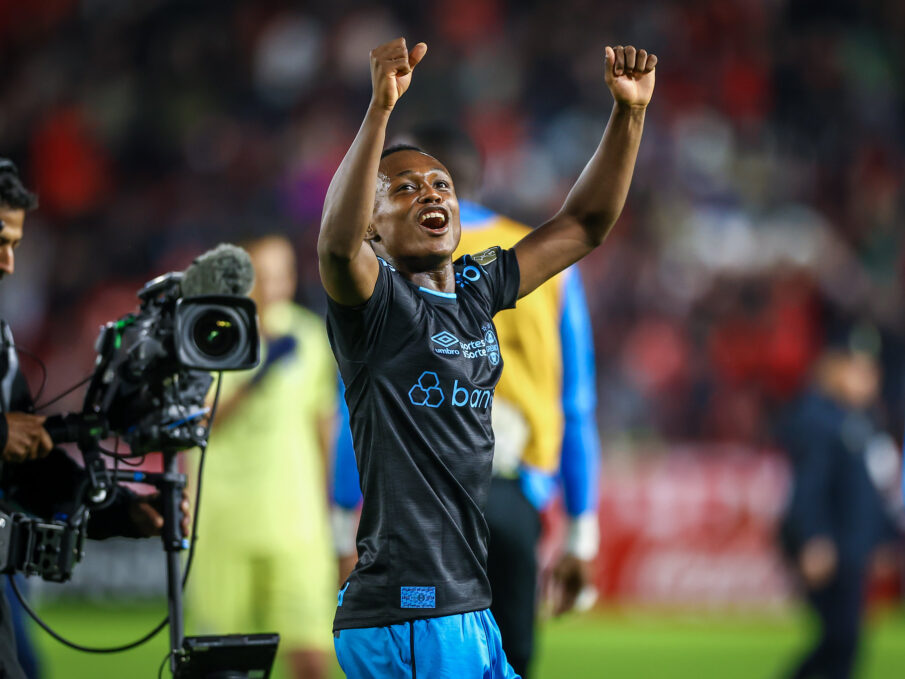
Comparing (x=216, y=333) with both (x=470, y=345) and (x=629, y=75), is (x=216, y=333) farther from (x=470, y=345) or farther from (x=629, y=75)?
(x=629, y=75)

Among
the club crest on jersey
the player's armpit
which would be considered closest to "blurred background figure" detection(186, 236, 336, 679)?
the club crest on jersey

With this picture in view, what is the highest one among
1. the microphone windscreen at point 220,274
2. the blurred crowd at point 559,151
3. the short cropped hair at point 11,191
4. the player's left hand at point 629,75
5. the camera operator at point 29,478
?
the blurred crowd at point 559,151

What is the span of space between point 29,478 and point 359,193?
5.04ft

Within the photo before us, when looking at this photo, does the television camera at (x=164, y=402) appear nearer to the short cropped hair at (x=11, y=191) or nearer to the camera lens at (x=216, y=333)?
the camera lens at (x=216, y=333)

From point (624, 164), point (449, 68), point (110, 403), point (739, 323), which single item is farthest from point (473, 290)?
point (449, 68)

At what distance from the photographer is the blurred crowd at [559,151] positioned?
12.6 meters

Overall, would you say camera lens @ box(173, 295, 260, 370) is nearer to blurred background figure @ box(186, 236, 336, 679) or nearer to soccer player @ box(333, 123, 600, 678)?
soccer player @ box(333, 123, 600, 678)

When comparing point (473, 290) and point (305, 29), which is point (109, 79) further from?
point (473, 290)

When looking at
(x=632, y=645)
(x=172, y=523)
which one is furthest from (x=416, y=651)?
(x=632, y=645)

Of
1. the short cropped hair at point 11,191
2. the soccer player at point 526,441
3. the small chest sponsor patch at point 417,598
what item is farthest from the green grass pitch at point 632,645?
the small chest sponsor patch at point 417,598

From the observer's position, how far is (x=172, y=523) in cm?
351

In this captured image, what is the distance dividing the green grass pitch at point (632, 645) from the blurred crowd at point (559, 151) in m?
1.95

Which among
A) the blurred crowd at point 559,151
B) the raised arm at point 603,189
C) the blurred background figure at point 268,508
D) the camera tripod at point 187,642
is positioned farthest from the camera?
the blurred crowd at point 559,151

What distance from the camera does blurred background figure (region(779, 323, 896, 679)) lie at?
7.54 m
